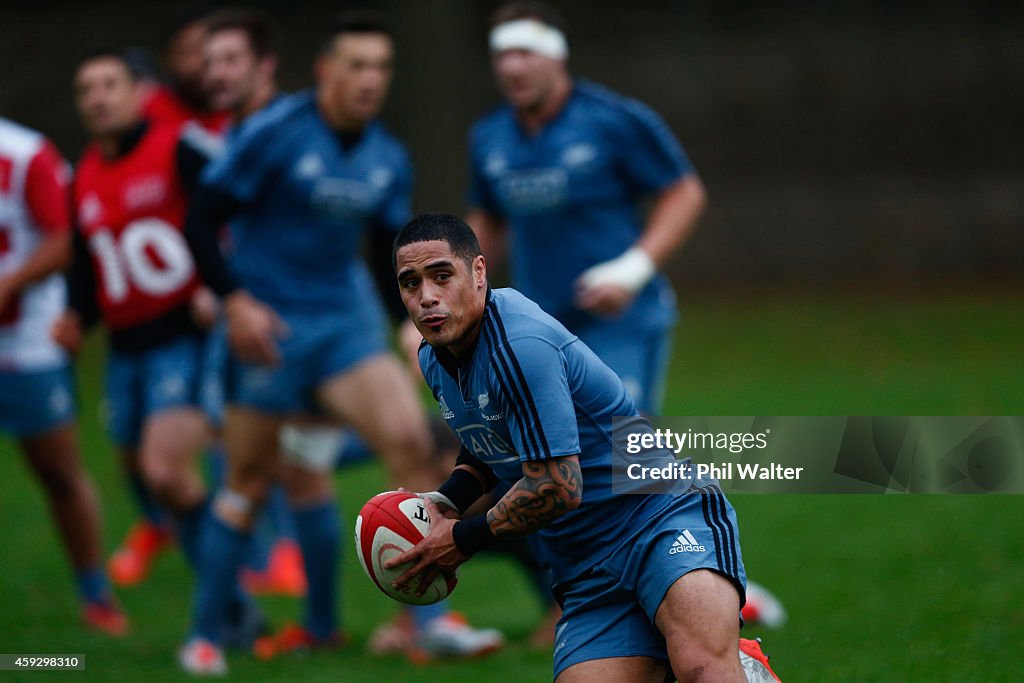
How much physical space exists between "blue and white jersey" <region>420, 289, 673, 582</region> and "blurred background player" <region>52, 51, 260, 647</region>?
129 inches

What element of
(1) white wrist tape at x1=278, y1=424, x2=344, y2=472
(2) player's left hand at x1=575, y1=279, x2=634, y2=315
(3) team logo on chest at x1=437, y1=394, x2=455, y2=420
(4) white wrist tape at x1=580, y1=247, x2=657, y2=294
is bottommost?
(1) white wrist tape at x1=278, y1=424, x2=344, y2=472

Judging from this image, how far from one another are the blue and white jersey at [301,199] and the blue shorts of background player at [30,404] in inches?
51.3

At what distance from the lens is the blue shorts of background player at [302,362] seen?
6242 millimetres

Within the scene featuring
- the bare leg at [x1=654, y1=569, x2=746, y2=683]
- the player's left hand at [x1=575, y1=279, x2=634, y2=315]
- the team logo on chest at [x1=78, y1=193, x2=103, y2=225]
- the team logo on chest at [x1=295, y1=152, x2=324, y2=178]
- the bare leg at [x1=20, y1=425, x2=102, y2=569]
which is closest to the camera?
the bare leg at [x1=654, y1=569, x2=746, y2=683]

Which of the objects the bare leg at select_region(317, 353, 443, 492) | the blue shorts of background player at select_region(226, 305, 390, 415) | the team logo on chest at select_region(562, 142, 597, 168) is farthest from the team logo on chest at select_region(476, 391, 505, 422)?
the team logo on chest at select_region(562, 142, 597, 168)

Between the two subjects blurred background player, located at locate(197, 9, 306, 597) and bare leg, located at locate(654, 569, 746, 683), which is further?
blurred background player, located at locate(197, 9, 306, 597)

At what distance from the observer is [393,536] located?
399cm

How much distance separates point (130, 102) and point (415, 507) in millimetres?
4003

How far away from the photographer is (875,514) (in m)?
8.33

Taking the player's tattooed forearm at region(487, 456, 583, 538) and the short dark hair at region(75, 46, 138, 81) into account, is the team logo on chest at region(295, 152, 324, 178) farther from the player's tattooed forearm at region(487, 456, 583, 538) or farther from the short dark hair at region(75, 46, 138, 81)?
the player's tattooed forearm at region(487, 456, 583, 538)

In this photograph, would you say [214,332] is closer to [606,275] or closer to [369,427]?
[369,427]

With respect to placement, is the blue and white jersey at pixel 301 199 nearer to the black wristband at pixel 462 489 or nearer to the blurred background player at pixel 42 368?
the blurred background player at pixel 42 368

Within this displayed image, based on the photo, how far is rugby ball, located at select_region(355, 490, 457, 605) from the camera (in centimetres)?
398

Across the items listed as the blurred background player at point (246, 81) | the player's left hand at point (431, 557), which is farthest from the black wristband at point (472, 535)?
the blurred background player at point (246, 81)
